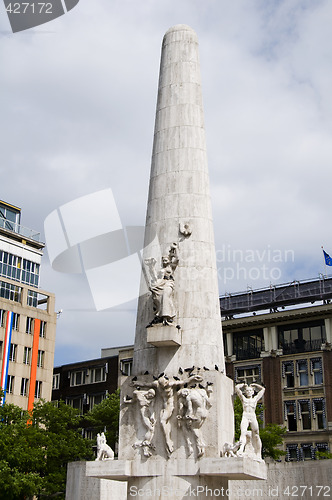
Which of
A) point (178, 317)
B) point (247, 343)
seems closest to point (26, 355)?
point (247, 343)

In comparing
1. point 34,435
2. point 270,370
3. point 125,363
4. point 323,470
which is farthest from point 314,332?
point 323,470

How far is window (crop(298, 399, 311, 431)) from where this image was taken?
186ft

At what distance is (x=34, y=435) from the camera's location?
40406 mm

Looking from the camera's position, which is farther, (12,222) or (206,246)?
(12,222)

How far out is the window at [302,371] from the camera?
5844 centimetres

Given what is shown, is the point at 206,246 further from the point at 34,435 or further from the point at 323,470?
the point at 34,435

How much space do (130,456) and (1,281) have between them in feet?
161

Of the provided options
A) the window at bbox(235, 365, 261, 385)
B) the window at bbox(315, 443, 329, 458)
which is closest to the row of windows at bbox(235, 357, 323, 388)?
the window at bbox(235, 365, 261, 385)

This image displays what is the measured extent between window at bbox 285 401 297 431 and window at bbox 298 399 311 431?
58cm

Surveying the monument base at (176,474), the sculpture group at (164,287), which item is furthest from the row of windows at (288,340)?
the monument base at (176,474)

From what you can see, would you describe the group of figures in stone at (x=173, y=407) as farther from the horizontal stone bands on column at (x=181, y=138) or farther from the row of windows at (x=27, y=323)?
the row of windows at (x=27, y=323)

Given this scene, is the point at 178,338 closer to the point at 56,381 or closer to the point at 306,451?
the point at 306,451

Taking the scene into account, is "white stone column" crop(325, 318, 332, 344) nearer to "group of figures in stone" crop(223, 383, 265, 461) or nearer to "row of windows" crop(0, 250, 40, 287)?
"row of windows" crop(0, 250, 40, 287)

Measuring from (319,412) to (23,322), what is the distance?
28.0 meters
